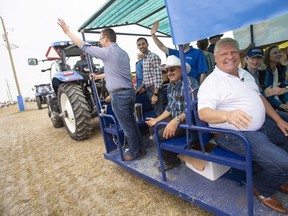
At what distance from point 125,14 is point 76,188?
274 centimetres

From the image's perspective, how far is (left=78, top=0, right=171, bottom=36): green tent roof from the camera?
103 inches

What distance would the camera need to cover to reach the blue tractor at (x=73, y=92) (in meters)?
4.51

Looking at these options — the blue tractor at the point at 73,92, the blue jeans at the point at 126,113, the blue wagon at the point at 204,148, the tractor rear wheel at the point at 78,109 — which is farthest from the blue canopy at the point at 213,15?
the tractor rear wheel at the point at 78,109

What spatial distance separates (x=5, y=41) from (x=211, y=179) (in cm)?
2177

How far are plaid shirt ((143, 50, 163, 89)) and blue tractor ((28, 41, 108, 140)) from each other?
110cm

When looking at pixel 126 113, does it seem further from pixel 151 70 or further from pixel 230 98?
pixel 230 98

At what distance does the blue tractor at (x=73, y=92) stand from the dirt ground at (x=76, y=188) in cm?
60

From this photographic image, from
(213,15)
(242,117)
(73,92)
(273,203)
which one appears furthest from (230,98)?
(73,92)

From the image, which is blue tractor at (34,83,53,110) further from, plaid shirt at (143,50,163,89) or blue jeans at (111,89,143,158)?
blue jeans at (111,89,143,158)

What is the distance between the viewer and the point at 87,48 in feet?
8.21

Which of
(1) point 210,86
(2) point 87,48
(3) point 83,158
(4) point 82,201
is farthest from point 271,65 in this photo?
(3) point 83,158

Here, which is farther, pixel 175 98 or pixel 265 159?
pixel 175 98

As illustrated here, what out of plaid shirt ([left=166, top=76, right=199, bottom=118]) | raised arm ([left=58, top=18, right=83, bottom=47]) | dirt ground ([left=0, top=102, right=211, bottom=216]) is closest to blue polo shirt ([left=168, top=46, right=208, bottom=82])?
plaid shirt ([left=166, top=76, right=199, bottom=118])

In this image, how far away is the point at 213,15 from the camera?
55.3 inches
